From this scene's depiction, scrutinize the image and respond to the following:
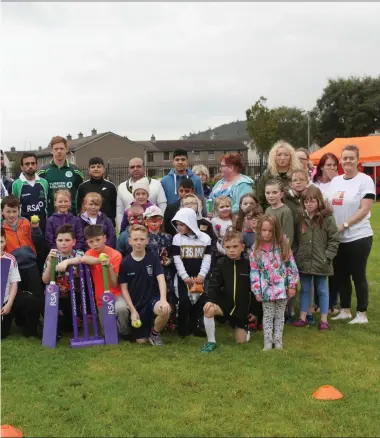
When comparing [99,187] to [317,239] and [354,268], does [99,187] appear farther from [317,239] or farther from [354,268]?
[354,268]

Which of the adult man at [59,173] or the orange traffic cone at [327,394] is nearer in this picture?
the orange traffic cone at [327,394]

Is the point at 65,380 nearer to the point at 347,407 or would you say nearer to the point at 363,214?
the point at 347,407

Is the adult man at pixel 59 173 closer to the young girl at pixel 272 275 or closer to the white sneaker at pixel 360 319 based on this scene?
the young girl at pixel 272 275

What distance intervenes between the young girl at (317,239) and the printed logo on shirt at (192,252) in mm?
1134

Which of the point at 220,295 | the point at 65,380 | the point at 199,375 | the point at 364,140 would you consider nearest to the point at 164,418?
the point at 199,375

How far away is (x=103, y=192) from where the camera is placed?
6891 mm

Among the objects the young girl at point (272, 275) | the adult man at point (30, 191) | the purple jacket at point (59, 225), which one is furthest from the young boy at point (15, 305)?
the young girl at point (272, 275)

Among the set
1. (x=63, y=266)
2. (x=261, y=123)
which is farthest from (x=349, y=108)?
(x=63, y=266)

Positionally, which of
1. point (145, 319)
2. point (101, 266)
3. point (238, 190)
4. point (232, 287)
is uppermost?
point (238, 190)

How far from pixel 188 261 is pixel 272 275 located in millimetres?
980

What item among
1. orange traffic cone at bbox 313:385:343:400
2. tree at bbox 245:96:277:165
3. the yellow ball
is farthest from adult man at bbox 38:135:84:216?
tree at bbox 245:96:277:165

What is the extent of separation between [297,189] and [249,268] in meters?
1.12

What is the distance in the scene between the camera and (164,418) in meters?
3.76

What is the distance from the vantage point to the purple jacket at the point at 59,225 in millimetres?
6090
